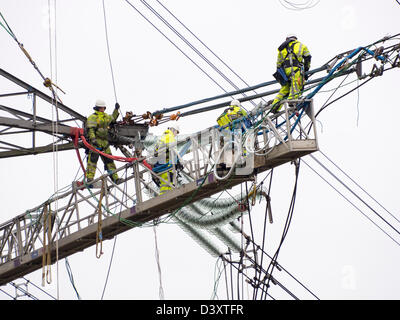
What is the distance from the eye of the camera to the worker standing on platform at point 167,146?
77.0 feet

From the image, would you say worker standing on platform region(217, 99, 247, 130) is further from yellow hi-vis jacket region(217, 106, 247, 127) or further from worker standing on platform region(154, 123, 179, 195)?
worker standing on platform region(154, 123, 179, 195)

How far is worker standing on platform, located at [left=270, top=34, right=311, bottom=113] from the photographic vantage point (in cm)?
2173

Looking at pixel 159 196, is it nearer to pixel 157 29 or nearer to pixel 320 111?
pixel 320 111

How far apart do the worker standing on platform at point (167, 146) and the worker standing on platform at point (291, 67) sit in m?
3.07

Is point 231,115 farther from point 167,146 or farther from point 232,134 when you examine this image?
point 167,146

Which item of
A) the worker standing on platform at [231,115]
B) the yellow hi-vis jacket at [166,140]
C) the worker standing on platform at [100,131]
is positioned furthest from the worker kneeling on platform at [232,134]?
the worker standing on platform at [100,131]

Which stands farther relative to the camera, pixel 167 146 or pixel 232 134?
pixel 167 146

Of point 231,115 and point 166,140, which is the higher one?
point 166,140

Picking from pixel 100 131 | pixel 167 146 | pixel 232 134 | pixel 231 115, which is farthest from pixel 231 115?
pixel 100 131

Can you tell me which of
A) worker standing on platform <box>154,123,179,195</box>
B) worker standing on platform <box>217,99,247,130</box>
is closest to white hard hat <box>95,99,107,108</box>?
worker standing on platform <box>154,123,179,195</box>

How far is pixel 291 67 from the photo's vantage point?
71.6ft

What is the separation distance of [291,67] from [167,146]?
3.59 m

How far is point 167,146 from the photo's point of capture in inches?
934

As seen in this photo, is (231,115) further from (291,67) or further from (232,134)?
(291,67)
